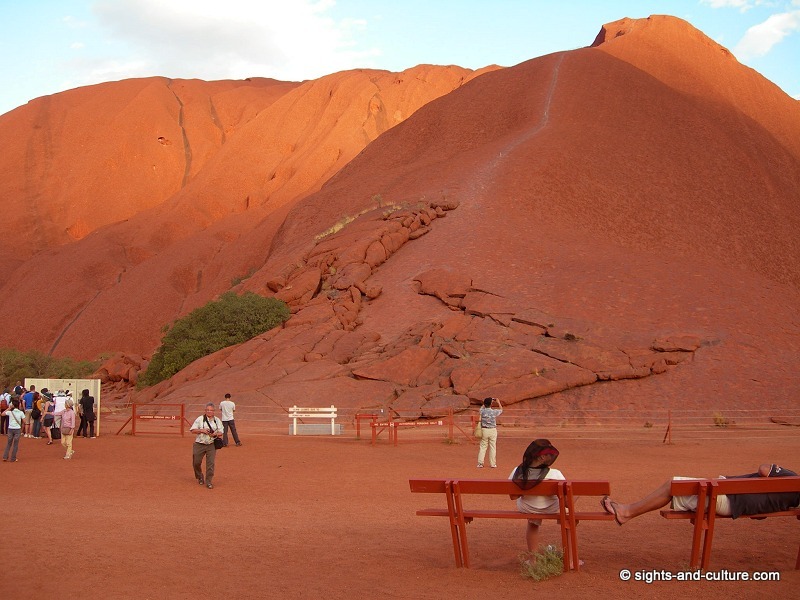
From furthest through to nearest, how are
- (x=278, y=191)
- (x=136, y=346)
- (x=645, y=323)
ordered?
(x=278, y=191) < (x=136, y=346) < (x=645, y=323)

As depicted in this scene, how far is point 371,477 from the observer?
14.9 m

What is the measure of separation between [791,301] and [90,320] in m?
44.9

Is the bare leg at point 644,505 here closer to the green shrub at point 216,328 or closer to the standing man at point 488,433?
the standing man at point 488,433

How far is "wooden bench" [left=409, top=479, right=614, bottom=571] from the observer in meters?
7.10

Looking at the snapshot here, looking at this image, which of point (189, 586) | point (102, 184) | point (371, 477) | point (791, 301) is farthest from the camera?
point (102, 184)

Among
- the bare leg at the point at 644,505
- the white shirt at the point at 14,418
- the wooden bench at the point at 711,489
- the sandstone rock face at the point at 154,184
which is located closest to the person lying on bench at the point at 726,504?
the bare leg at the point at 644,505

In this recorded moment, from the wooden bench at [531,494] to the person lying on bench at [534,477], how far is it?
2.6 inches

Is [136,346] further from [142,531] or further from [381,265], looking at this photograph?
[142,531]

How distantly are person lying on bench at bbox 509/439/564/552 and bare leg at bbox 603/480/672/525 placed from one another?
552 millimetres

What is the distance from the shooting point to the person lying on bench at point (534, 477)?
7.40 metres

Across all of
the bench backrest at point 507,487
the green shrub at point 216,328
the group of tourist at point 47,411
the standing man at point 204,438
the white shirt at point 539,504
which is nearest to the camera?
the bench backrest at point 507,487

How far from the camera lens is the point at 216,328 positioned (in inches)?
1359

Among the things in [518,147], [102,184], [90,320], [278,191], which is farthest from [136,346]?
[102,184]

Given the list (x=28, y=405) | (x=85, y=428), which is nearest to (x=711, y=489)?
(x=85, y=428)
